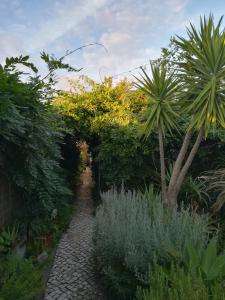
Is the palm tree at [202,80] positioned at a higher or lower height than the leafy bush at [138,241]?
higher

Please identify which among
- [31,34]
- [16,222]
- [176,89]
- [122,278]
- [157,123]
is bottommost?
[122,278]

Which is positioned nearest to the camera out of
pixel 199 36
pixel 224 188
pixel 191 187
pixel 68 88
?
pixel 199 36

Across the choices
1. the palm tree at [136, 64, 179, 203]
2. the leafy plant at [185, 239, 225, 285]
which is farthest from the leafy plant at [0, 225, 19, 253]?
the palm tree at [136, 64, 179, 203]

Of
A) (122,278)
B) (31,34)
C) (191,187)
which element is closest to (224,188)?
(191,187)

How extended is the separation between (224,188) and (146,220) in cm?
284

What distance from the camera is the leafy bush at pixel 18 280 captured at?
7.37 feet

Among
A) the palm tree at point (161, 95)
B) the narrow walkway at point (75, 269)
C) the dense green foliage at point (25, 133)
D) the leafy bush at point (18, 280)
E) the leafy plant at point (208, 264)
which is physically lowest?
the narrow walkway at point (75, 269)

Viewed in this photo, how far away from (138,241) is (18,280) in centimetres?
120

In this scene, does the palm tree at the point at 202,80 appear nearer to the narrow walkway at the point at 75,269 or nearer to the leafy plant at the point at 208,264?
the narrow walkway at the point at 75,269

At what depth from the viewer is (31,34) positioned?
425cm

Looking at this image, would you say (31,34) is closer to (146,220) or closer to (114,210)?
(114,210)

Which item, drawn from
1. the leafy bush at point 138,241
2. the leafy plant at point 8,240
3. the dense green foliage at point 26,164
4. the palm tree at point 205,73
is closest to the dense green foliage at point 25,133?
the dense green foliage at point 26,164

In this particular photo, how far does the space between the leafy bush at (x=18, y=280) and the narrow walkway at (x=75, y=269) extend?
1.08m

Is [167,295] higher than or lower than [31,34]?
lower
